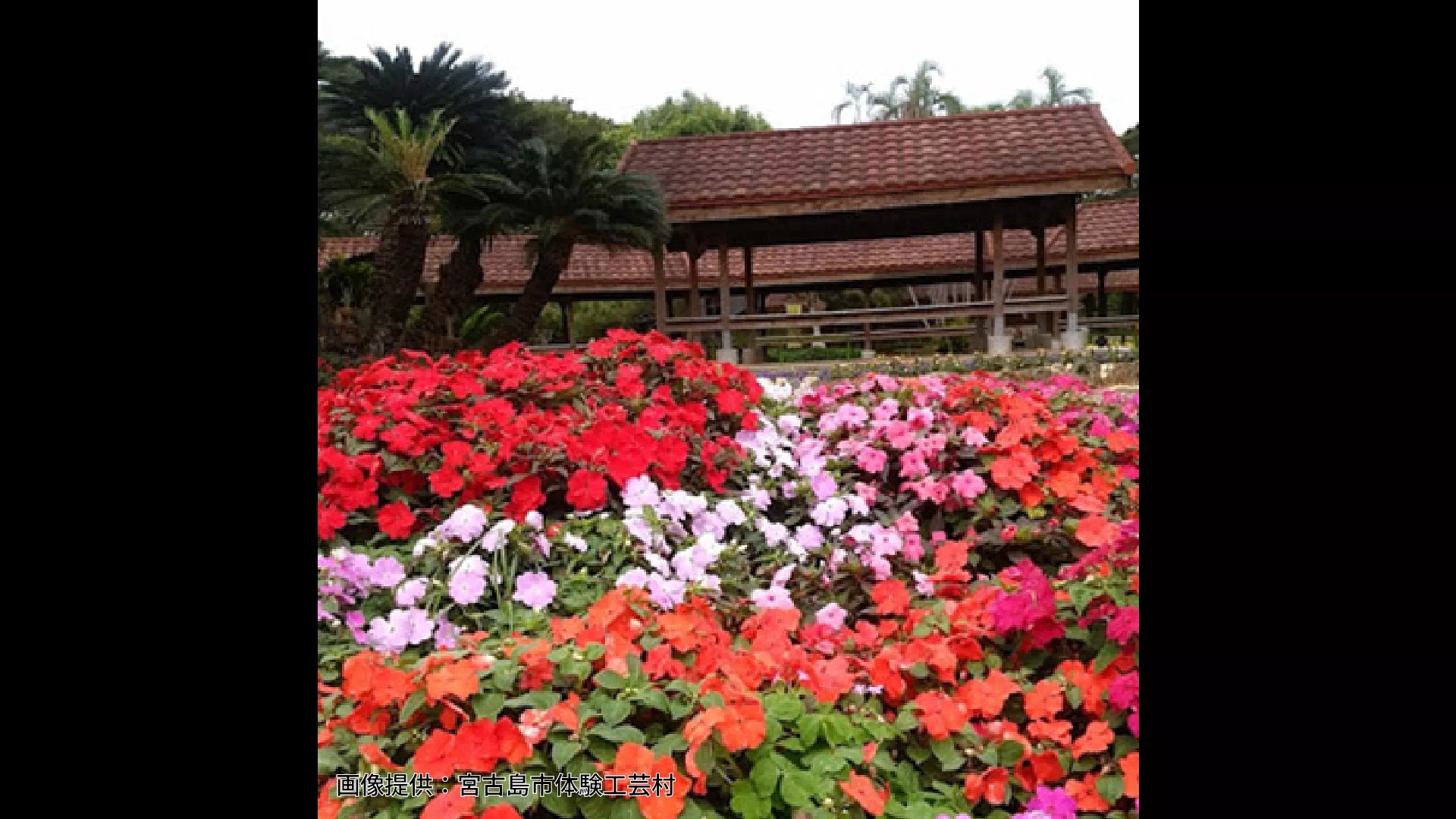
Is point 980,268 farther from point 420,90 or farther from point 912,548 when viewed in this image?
point 912,548

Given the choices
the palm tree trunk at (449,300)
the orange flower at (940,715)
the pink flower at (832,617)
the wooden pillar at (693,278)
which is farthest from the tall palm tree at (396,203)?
the orange flower at (940,715)

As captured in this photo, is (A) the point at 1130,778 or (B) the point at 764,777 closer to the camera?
(B) the point at 764,777

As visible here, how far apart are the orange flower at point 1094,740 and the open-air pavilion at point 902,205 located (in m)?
8.02

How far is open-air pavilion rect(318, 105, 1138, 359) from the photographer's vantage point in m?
11.0

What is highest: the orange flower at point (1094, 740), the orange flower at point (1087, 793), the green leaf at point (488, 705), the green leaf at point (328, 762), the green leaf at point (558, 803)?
the green leaf at point (488, 705)

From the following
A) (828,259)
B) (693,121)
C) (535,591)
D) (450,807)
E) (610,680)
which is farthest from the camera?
(693,121)

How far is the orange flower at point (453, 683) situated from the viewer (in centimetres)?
137

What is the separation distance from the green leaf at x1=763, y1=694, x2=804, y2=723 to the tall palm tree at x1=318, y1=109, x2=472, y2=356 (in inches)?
314

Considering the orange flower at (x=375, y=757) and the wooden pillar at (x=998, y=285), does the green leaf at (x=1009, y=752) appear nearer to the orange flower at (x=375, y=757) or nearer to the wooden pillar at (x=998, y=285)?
the orange flower at (x=375, y=757)

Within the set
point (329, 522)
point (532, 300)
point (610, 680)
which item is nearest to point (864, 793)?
point (610, 680)

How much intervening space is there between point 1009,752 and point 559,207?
9395 millimetres

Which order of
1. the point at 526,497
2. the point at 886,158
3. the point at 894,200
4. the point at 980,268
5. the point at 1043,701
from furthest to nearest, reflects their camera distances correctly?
the point at 980,268, the point at 886,158, the point at 894,200, the point at 526,497, the point at 1043,701

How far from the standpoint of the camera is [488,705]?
1376mm
